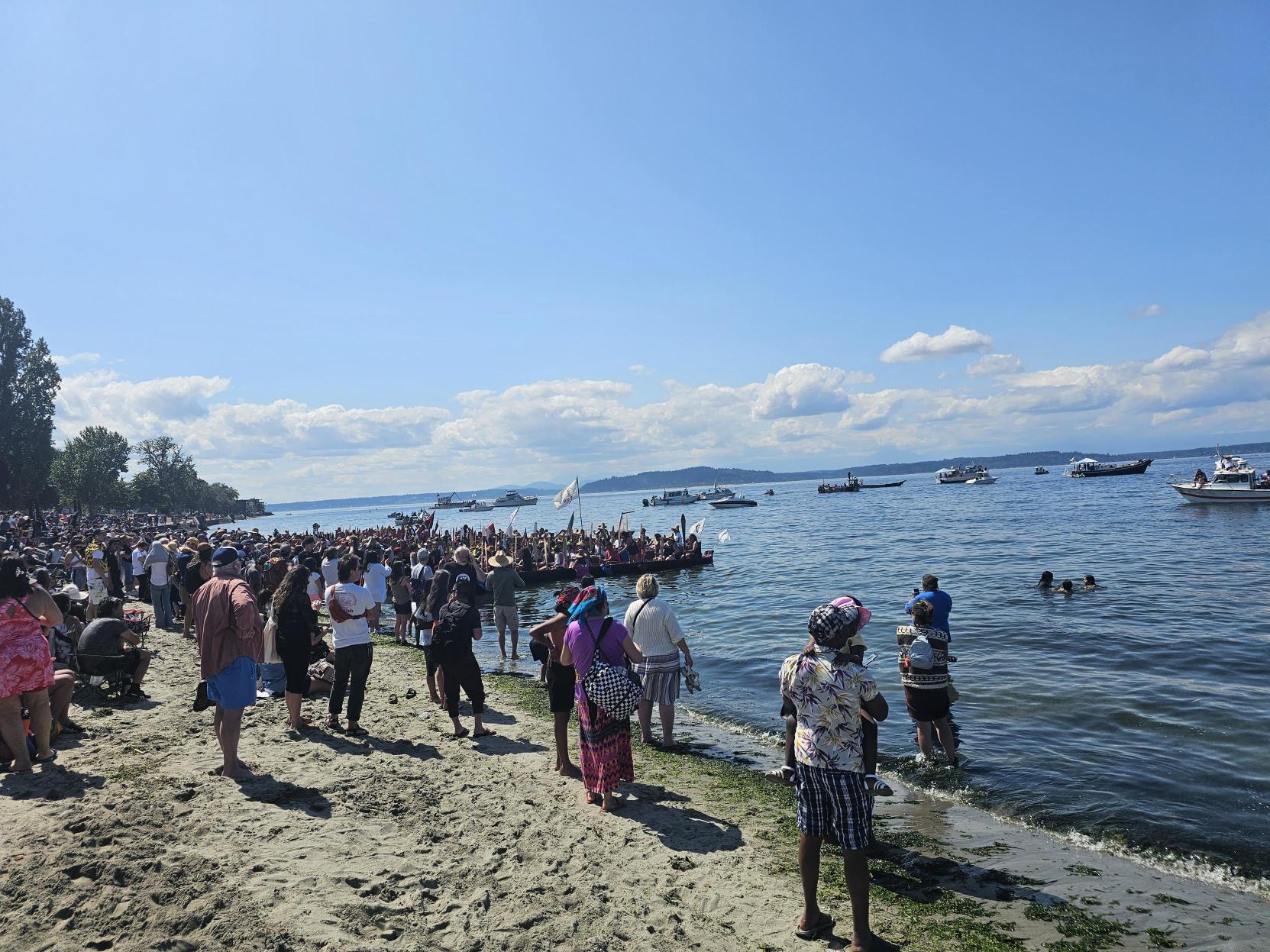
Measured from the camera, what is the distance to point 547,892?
16.3ft

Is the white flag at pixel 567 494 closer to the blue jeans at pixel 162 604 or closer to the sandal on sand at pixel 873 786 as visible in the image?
the blue jeans at pixel 162 604

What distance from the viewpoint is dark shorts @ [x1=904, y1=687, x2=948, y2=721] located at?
776 centimetres

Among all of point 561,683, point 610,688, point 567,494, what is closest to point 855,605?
point 610,688

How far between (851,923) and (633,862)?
165cm

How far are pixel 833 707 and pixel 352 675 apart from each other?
614cm

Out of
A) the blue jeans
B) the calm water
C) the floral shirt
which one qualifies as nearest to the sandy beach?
the floral shirt

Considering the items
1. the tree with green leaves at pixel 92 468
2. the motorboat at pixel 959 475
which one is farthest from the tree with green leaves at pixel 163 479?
the motorboat at pixel 959 475

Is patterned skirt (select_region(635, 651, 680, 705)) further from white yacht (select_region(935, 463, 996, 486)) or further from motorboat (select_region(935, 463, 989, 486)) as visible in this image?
motorboat (select_region(935, 463, 989, 486))

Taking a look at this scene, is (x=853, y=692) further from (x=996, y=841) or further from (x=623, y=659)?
(x=996, y=841)

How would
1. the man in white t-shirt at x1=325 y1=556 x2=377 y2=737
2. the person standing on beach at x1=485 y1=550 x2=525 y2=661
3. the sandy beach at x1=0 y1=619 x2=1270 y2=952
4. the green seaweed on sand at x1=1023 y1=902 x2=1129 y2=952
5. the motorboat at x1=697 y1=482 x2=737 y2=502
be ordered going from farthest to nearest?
the motorboat at x1=697 y1=482 x2=737 y2=502 < the person standing on beach at x1=485 y1=550 x2=525 y2=661 < the man in white t-shirt at x1=325 y1=556 x2=377 y2=737 < the green seaweed on sand at x1=1023 y1=902 x2=1129 y2=952 < the sandy beach at x1=0 y1=619 x2=1270 y2=952

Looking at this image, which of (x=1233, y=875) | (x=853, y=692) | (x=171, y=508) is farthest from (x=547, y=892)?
(x=171, y=508)

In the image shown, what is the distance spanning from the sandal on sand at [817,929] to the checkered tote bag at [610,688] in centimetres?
207

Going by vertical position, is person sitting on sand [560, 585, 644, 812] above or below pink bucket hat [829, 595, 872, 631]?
below

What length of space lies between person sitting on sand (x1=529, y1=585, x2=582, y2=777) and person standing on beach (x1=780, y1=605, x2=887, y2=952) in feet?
10.3
